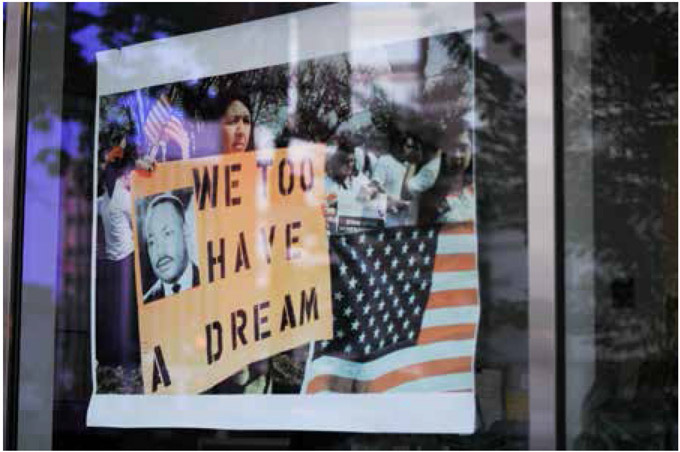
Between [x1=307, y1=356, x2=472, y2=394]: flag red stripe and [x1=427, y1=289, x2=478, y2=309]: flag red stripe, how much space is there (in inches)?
6.9

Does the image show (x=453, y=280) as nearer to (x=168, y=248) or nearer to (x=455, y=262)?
(x=455, y=262)

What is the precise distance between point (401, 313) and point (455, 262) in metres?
0.25

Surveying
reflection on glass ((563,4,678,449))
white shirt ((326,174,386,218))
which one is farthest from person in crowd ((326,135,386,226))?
reflection on glass ((563,4,678,449))

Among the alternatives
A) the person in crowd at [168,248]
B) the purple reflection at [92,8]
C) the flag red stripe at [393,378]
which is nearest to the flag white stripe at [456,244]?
Result: the flag red stripe at [393,378]

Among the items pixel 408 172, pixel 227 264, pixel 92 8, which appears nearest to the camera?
pixel 408 172

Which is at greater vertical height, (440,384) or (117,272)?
(117,272)

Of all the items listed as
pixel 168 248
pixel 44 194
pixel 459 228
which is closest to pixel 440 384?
pixel 459 228

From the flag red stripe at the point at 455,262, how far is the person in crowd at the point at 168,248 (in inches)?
34.1

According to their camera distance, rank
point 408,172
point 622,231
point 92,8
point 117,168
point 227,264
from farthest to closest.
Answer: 1. point 92,8
2. point 117,168
3. point 227,264
4. point 408,172
5. point 622,231

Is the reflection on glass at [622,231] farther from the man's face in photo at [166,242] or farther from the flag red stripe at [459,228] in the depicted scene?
the man's face in photo at [166,242]

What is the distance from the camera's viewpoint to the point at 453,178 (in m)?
3.62

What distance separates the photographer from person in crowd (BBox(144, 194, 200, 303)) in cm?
389

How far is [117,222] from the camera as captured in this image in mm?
3998

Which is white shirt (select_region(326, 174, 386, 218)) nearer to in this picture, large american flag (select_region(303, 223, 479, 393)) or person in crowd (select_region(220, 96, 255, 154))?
large american flag (select_region(303, 223, 479, 393))
